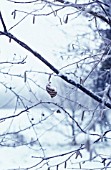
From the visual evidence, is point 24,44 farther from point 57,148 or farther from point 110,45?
point 57,148

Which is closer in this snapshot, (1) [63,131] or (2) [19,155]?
(2) [19,155]

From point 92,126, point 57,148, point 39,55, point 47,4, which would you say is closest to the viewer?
point 92,126

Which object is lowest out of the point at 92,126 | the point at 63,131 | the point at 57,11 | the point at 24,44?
the point at 92,126

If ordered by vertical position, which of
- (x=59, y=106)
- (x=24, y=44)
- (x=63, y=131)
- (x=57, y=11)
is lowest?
(x=59, y=106)

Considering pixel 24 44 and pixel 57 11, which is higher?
pixel 57 11

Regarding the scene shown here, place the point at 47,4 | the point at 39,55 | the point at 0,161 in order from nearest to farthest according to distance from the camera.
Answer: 1. the point at 47,4
2. the point at 39,55
3. the point at 0,161

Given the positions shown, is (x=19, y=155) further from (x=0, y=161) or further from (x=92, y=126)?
(x=92, y=126)

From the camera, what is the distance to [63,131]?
15789mm

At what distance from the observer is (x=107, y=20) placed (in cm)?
223

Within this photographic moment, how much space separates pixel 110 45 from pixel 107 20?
19 cm

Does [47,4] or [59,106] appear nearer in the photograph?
[47,4]

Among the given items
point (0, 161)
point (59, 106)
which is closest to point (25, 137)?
point (0, 161)

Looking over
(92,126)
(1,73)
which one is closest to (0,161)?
(1,73)

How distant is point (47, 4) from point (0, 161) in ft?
37.5
